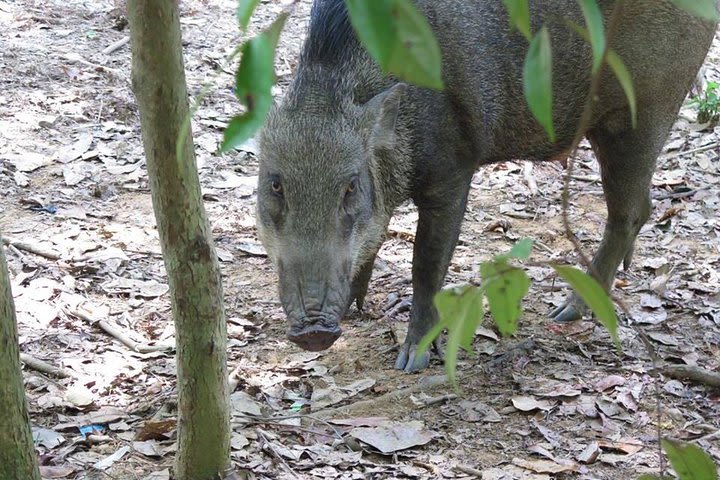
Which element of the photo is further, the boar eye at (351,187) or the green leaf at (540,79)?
the boar eye at (351,187)

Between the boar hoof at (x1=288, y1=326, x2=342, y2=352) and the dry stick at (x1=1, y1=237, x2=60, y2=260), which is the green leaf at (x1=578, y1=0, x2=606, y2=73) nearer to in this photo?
the boar hoof at (x1=288, y1=326, x2=342, y2=352)

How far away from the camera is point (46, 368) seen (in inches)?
163

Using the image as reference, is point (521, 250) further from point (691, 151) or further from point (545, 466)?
point (691, 151)

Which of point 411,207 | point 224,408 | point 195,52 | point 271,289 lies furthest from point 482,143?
point 195,52

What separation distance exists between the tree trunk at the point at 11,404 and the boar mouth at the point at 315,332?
4.74 feet

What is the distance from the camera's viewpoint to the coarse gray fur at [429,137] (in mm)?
4191

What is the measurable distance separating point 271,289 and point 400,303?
29.0 inches

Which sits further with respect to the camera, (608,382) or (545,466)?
(608,382)

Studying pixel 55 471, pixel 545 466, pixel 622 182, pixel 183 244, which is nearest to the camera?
pixel 183 244

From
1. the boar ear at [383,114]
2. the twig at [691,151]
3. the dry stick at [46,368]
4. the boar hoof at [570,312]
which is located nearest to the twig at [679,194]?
the twig at [691,151]

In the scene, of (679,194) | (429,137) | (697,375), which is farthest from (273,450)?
(679,194)

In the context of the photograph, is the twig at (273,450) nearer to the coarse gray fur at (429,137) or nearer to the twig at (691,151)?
the coarse gray fur at (429,137)

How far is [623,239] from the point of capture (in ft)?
17.5

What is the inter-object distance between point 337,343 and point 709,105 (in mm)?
4747
